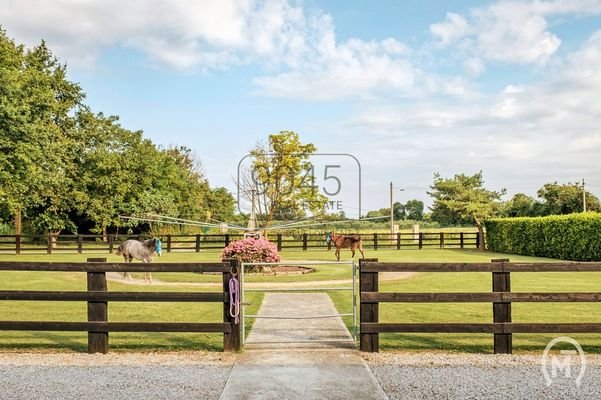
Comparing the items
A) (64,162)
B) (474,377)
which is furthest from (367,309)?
(64,162)

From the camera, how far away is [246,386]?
511cm

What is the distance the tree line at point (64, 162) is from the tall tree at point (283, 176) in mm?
5226

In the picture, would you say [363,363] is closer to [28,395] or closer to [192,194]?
[28,395]

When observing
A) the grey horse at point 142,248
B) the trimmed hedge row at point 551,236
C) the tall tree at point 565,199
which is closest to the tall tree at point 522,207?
the tall tree at point 565,199

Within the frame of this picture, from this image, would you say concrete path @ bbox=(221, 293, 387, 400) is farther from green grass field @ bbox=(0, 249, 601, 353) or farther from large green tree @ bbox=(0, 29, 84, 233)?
large green tree @ bbox=(0, 29, 84, 233)

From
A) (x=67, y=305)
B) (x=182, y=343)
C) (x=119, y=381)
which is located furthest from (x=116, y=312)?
(x=119, y=381)

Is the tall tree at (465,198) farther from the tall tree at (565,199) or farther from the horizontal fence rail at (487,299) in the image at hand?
the horizontal fence rail at (487,299)

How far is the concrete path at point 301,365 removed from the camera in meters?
4.93

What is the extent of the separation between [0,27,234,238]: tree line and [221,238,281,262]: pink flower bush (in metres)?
13.8

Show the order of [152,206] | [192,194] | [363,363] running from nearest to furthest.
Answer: [363,363], [152,206], [192,194]

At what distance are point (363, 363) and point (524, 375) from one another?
66.3 inches

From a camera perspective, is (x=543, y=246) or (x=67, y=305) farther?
(x=543, y=246)

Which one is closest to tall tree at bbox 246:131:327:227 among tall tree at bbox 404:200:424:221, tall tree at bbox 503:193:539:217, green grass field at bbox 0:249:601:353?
green grass field at bbox 0:249:601:353

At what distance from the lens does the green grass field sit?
722 cm
